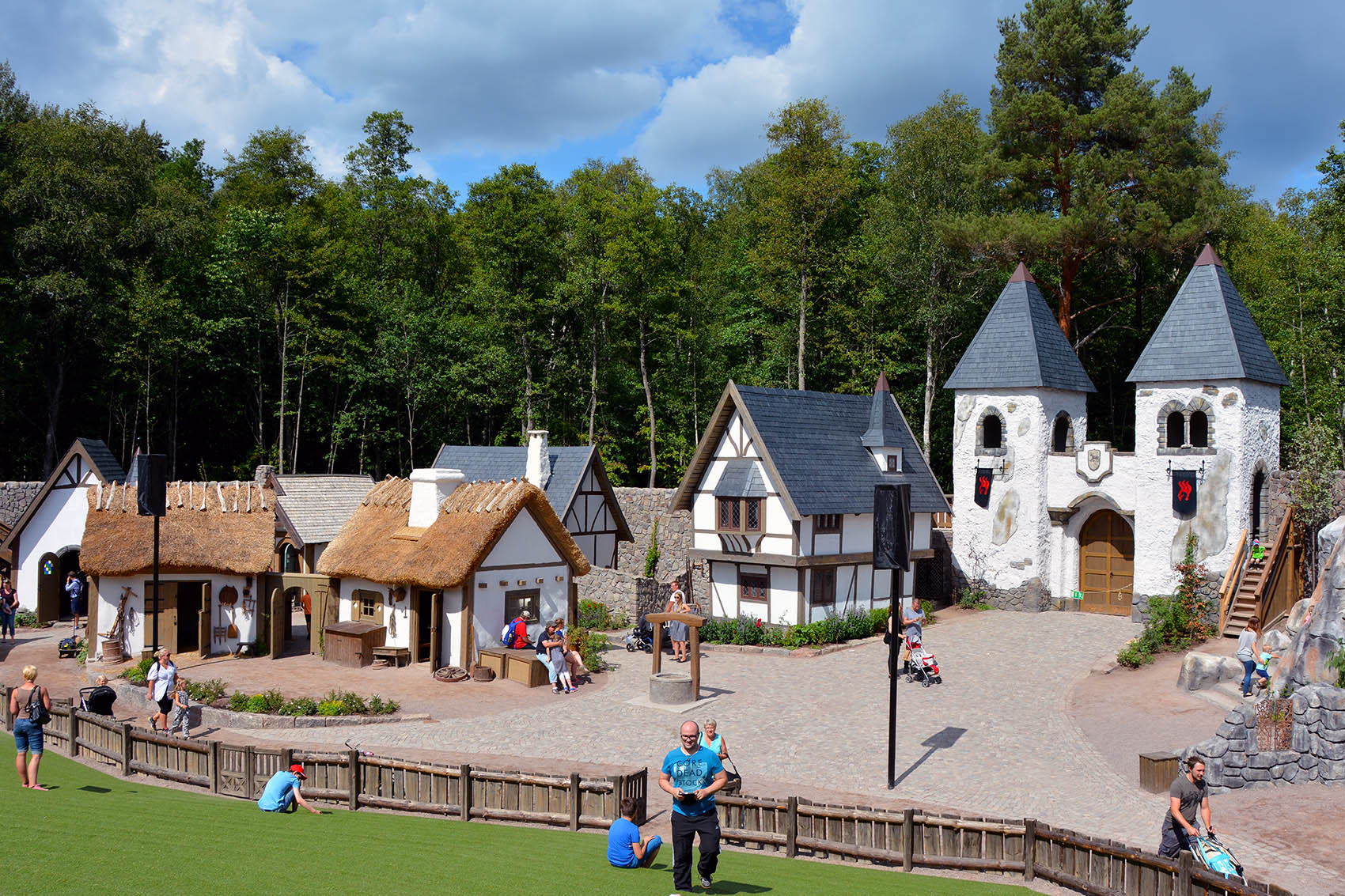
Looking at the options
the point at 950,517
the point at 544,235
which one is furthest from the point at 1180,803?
the point at 544,235

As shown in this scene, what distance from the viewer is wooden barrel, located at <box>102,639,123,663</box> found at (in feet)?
82.7

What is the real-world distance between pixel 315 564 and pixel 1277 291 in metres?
37.1

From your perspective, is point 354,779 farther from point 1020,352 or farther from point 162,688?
point 1020,352

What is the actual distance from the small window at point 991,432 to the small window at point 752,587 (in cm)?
1001

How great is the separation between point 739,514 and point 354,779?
17514 mm

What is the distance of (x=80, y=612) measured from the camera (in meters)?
32.2

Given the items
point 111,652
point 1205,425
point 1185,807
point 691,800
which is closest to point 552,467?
point 111,652

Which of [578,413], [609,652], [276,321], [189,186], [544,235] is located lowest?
[609,652]

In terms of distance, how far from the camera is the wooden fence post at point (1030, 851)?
1132 centimetres

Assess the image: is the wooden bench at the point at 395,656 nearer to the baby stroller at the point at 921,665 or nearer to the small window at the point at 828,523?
the small window at the point at 828,523

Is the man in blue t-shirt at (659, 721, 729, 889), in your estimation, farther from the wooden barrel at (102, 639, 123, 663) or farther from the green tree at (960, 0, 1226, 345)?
the green tree at (960, 0, 1226, 345)

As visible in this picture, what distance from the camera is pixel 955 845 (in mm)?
11641

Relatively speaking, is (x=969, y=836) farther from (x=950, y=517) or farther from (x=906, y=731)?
(x=950, y=517)

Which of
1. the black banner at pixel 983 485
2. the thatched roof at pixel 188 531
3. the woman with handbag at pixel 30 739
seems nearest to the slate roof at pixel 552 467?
the thatched roof at pixel 188 531
